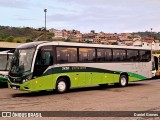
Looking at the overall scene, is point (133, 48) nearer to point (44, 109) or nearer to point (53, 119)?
point (44, 109)

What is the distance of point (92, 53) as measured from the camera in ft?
66.9

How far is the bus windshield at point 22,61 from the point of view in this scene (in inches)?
653

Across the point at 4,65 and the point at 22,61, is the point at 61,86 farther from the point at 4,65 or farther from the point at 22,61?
the point at 4,65

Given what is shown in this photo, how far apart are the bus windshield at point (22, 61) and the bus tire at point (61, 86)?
216cm

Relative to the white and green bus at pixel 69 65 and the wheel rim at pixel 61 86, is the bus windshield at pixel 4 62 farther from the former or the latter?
the wheel rim at pixel 61 86

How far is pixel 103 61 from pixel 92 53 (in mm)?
1172

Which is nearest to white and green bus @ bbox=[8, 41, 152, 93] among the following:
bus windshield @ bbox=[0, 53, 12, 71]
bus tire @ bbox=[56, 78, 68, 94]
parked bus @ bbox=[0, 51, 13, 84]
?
bus tire @ bbox=[56, 78, 68, 94]

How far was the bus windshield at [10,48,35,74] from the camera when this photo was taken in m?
16.6

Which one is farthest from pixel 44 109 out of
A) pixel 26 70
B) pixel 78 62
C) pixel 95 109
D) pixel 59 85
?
pixel 78 62

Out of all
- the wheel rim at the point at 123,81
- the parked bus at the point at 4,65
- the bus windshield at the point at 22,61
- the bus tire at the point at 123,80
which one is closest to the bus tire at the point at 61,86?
the bus windshield at the point at 22,61

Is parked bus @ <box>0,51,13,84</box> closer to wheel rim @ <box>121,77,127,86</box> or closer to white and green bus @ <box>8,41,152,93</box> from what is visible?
white and green bus @ <box>8,41,152,93</box>

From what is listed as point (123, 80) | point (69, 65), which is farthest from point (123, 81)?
point (69, 65)

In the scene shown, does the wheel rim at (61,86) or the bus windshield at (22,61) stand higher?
the bus windshield at (22,61)

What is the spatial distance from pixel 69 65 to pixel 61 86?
1286 millimetres
